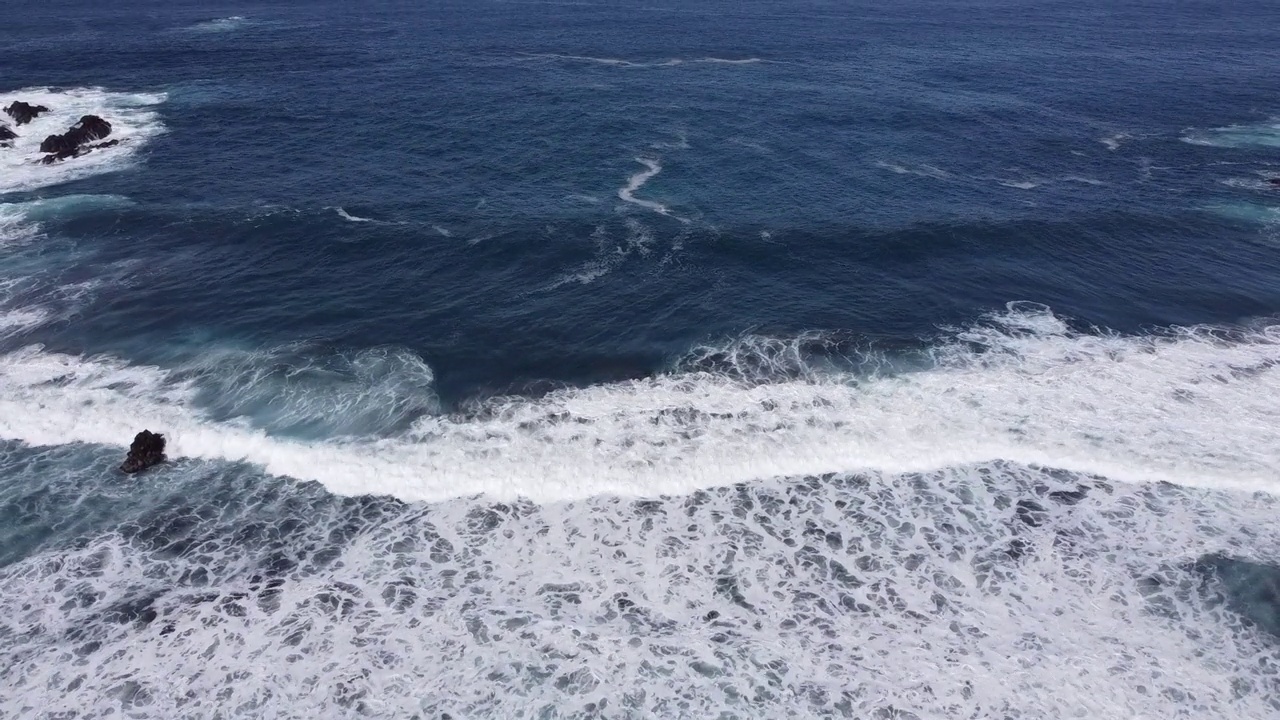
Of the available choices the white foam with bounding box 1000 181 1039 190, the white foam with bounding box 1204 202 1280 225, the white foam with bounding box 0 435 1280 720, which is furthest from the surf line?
the white foam with bounding box 1204 202 1280 225

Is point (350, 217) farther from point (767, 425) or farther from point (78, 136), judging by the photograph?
point (767, 425)

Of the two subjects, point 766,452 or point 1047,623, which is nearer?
point 1047,623

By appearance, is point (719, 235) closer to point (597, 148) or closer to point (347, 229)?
point (597, 148)

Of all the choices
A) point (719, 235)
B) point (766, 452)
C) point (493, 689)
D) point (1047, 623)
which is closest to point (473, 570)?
point (493, 689)

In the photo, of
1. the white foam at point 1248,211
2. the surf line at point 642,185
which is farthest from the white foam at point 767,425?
the white foam at point 1248,211

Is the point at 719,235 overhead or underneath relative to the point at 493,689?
overhead

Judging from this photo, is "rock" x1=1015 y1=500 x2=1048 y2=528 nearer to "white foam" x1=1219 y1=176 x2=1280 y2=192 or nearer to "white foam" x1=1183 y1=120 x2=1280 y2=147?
"white foam" x1=1219 y1=176 x2=1280 y2=192

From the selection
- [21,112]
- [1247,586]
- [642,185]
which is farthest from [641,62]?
[1247,586]
